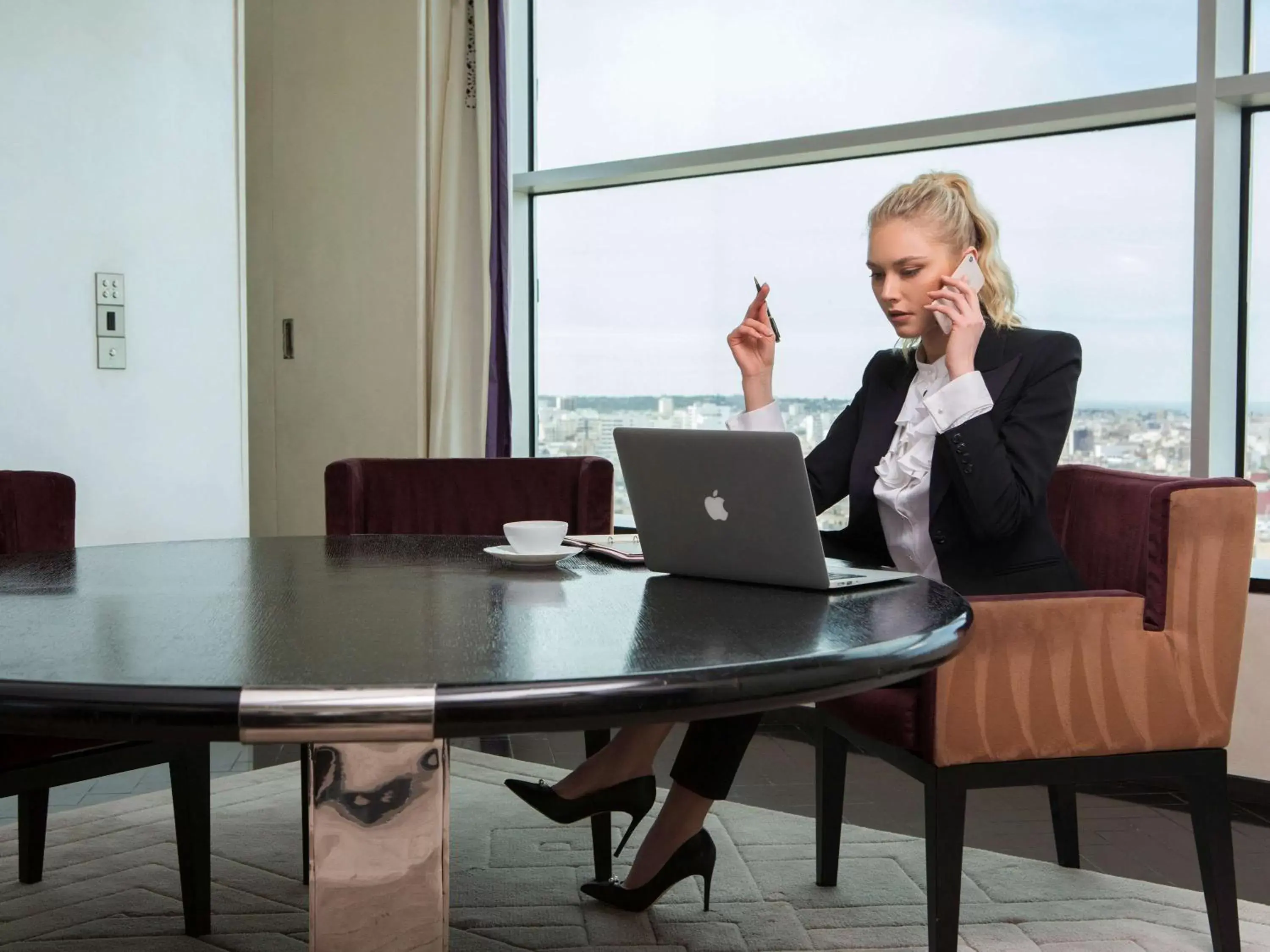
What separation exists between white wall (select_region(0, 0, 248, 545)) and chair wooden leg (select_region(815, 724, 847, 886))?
2331 millimetres

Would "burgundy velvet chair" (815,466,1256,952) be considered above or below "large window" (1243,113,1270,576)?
below

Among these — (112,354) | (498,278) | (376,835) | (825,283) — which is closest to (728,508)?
(376,835)

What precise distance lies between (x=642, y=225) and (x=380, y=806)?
3.64 meters

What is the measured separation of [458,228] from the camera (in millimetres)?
4512

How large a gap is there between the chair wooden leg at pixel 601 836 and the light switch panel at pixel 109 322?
2059 millimetres

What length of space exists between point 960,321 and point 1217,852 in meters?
0.98

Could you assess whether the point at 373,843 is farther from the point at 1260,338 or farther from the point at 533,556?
the point at 1260,338

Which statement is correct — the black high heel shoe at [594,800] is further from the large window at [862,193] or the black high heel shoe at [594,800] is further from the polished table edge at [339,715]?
the large window at [862,193]

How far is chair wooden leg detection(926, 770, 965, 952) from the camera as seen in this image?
1.82 meters

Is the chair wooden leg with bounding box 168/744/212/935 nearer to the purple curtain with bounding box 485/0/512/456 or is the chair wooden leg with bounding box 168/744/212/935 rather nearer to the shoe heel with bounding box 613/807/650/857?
the shoe heel with bounding box 613/807/650/857

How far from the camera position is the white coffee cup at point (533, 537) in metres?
1.84

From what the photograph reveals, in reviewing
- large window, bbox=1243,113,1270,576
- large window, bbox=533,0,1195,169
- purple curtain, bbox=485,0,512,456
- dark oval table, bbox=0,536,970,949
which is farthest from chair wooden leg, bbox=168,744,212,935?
large window, bbox=533,0,1195,169

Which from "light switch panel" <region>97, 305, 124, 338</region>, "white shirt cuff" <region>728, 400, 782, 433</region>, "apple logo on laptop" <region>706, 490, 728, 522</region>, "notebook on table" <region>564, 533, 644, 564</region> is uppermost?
"light switch panel" <region>97, 305, 124, 338</region>

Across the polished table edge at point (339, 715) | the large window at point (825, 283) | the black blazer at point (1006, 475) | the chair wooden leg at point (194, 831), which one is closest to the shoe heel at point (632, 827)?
the black blazer at point (1006, 475)
